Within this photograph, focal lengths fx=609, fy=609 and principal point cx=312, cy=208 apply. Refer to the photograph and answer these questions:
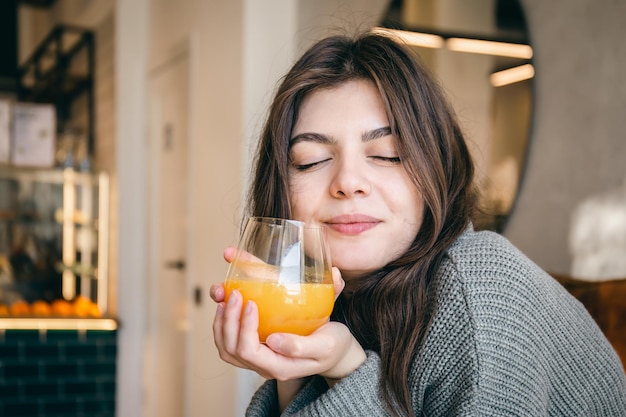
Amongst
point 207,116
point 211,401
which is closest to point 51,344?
point 211,401

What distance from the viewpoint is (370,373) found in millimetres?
1092

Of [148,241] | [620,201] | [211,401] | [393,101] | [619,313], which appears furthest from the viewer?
[148,241]

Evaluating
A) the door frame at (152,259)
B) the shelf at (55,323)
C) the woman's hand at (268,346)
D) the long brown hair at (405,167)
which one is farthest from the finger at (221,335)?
the shelf at (55,323)

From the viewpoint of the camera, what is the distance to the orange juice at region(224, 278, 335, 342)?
0.93 meters

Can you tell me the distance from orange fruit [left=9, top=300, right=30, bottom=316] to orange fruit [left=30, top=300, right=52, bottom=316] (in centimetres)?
3

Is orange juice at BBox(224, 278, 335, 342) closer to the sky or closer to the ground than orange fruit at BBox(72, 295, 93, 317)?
closer to the sky

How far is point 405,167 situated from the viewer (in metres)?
1.22

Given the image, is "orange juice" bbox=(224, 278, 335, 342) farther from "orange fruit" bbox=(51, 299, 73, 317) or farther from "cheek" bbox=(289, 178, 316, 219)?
"orange fruit" bbox=(51, 299, 73, 317)

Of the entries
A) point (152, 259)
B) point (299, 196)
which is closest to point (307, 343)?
point (299, 196)

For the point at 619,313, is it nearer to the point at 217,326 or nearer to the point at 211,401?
the point at 217,326

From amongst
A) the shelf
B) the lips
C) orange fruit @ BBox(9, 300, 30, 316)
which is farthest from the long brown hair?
orange fruit @ BBox(9, 300, 30, 316)

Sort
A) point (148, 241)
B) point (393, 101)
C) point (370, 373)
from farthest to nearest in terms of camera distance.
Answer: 1. point (148, 241)
2. point (393, 101)
3. point (370, 373)

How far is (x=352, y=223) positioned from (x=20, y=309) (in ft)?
12.7

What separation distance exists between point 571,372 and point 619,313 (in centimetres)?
45
